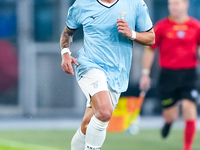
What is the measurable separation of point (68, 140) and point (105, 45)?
449 centimetres

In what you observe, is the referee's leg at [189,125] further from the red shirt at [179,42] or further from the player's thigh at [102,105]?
the player's thigh at [102,105]

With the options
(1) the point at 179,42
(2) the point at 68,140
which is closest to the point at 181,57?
(1) the point at 179,42

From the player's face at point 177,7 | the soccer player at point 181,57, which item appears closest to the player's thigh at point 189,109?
the soccer player at point 181,57

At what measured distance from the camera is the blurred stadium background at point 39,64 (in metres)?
15.2

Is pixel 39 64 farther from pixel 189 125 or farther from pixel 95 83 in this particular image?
pixel 95 83

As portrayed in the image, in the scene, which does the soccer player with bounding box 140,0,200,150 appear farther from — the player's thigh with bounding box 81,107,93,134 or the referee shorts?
the player's thigh with bounding box 81,107,93,134

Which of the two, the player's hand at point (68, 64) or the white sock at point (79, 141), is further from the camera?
the white sock at point (79, 141)

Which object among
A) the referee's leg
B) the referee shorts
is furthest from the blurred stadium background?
the referee's leg

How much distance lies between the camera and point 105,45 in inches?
234

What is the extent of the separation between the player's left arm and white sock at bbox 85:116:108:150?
82cm

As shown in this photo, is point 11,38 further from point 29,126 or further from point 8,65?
point 29,126

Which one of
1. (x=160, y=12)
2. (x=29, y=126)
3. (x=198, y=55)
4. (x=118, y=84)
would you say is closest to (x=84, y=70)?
(x=118, y=84)

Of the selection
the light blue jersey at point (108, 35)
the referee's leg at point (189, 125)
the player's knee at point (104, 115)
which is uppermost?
the light blue jersey at point (108, 35)

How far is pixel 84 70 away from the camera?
5980 mm
